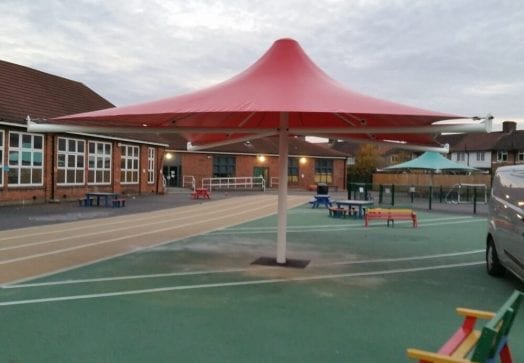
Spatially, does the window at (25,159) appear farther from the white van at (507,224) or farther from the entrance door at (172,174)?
the entrance door at (172,174)

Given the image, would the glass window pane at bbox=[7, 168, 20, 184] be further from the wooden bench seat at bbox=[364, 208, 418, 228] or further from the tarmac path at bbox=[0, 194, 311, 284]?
the wooden bench seat at bbox=[364, 208, 418, 228]

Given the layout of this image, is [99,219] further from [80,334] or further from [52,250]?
[80,334]

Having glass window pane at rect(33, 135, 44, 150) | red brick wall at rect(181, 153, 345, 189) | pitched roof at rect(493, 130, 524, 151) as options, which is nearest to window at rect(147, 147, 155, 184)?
glass window pane at rect(33, 135, 44, 150)

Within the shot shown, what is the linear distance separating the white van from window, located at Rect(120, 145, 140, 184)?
24.2 m

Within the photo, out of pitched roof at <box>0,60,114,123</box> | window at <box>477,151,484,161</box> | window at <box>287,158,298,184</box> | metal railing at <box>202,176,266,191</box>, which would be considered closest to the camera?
pitched roof at <box>0,60,114,123</box>

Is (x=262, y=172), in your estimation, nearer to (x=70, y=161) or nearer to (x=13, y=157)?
(x=70, y=161)

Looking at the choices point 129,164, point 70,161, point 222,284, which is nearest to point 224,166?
point 129,164

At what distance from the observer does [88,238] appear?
12039 millimetres

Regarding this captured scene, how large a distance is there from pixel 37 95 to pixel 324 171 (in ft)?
104

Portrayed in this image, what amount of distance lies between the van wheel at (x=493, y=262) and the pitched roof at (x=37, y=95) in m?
18.2

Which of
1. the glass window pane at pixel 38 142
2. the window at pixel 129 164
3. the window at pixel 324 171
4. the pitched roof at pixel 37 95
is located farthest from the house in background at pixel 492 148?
the glass window pane at pixel 38 142

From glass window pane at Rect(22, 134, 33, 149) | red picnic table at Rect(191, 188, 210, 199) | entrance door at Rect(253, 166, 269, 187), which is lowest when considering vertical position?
red picnic table at Rect(191, 188, 210, 199)

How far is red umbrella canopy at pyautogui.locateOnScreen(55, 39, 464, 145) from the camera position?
7289 millimetres

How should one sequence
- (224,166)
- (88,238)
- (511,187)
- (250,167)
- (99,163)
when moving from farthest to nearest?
1. (250,167)
2. (224,166)
3. (99,163)
4. (88,238)
5. (511,187)
